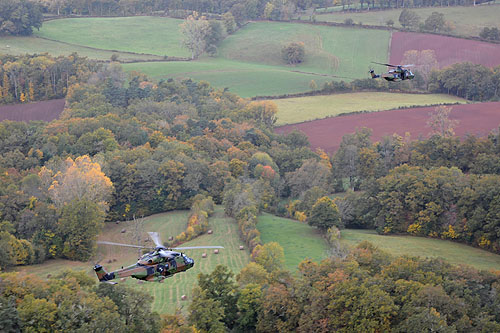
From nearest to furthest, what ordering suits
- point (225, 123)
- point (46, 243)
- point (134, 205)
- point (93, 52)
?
point (46, 243) → point (134, 205) → point (225, 123) → point (93, 52)

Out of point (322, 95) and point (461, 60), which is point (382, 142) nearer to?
point (322, 95)

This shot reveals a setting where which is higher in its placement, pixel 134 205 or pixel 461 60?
pixel 461 60

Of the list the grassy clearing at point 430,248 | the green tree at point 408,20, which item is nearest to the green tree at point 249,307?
the grassy clearing at point 430,248

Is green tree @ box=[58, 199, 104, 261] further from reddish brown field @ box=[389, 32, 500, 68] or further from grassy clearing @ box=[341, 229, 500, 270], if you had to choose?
reddish brown field @ box=[389, 32, 500, 68]

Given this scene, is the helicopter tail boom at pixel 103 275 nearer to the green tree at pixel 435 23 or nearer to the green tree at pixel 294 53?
the green tree at pixel 294 53

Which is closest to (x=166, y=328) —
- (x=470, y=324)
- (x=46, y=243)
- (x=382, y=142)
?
(x=470, y=324)

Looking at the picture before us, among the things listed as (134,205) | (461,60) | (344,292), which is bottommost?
(134,205)

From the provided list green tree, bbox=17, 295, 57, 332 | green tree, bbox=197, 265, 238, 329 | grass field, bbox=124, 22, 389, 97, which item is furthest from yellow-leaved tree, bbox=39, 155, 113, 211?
grass field, bbox=124, 22, 389, 97
